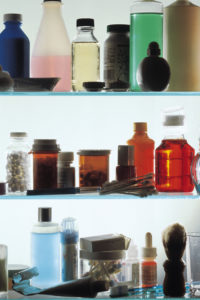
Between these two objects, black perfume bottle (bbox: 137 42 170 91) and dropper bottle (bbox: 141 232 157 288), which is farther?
dropper bottle (bbox: 141 232 157 288)

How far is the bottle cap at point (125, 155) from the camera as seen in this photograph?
4.96 ft

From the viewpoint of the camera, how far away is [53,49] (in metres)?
1.54

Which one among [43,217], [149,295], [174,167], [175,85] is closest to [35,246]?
[43,217]

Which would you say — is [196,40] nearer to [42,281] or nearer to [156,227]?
[156,227]

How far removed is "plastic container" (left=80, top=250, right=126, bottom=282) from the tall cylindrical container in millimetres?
501

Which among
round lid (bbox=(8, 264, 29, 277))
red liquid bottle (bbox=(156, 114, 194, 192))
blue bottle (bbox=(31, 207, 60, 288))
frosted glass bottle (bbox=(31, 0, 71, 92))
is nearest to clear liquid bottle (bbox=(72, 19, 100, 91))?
frosted glass bottle (bbox=(31, 0, 71, 92))

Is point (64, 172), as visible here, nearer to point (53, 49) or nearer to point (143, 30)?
point (53, 49)

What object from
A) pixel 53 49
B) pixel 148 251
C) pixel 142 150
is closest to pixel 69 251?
pixel 148 251

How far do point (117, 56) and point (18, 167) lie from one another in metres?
0.42

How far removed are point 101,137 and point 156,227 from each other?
35 cm

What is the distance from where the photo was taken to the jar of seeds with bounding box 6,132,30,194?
4.98 ft

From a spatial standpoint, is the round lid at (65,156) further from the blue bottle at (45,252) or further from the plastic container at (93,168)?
the blue bottle at (45,252)

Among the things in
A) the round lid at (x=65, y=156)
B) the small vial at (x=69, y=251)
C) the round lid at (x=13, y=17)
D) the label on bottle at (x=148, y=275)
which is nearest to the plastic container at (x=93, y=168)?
the round lid at (x=65, y=156)

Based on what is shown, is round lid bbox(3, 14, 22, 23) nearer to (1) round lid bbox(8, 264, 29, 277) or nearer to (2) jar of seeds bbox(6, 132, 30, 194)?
(2) jar of seeds bbox(6, 132, 30, 194)
